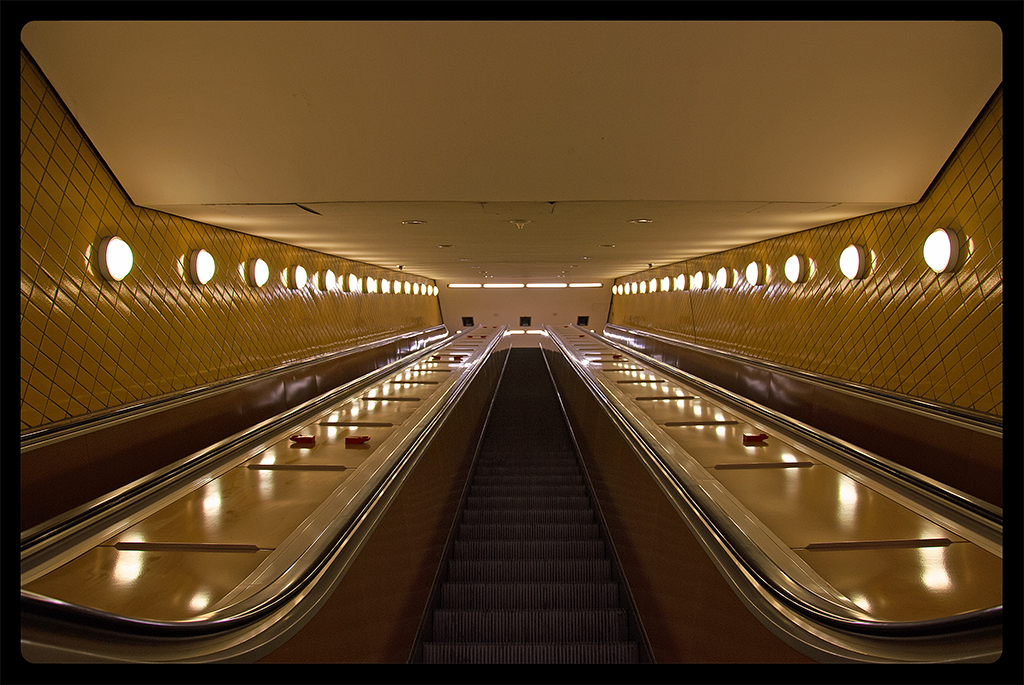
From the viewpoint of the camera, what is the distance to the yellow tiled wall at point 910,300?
11.2ft

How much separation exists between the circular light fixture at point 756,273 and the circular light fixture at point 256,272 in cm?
736

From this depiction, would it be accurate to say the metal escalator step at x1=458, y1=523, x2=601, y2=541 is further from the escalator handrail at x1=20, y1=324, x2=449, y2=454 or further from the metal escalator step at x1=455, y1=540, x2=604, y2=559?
the escalator handrail at x1=20, y1=324, x2=449, y2=454

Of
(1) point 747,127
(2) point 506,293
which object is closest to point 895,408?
(1) point 747,127

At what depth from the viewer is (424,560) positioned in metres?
3.01

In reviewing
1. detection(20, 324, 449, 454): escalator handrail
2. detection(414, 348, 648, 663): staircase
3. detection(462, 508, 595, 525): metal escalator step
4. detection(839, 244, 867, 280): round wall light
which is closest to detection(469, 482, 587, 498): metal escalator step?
detection(414, 348, 648, 663): staircase

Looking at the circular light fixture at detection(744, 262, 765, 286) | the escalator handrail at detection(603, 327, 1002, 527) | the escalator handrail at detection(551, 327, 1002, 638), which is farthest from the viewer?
the circular light fixture at detection(744, 262, 765, 286)

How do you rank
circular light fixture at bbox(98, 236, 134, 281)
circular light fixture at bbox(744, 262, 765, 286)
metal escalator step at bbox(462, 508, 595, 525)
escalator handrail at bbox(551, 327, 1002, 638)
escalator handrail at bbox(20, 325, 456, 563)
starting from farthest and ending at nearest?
1. circular light fixture at bbox(744, 262, 765, 286)
2. metal escalator step at bbox(462, 508, 595, 525)
3. circular light fixture at bbox(98, 236, 134, 281)
4. escalator handrail at bbox(20, 325, 456, 563)
5. escalator handrail at bbox(551, 327, 1002, 638)

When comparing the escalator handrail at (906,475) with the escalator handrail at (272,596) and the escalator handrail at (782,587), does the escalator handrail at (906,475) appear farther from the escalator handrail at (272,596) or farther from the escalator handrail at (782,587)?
the escalator handrail at (272,596)

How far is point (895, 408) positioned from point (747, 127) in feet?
8.49

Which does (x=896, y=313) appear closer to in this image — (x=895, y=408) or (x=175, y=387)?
(x=895, y=408)

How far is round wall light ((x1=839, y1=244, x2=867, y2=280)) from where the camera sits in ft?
17.0

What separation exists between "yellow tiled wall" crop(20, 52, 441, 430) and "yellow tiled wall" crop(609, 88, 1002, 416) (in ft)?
19.4

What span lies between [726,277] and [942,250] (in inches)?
229

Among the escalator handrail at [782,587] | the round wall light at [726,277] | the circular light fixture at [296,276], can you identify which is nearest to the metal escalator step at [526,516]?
the escalator handrail at [782,587]
